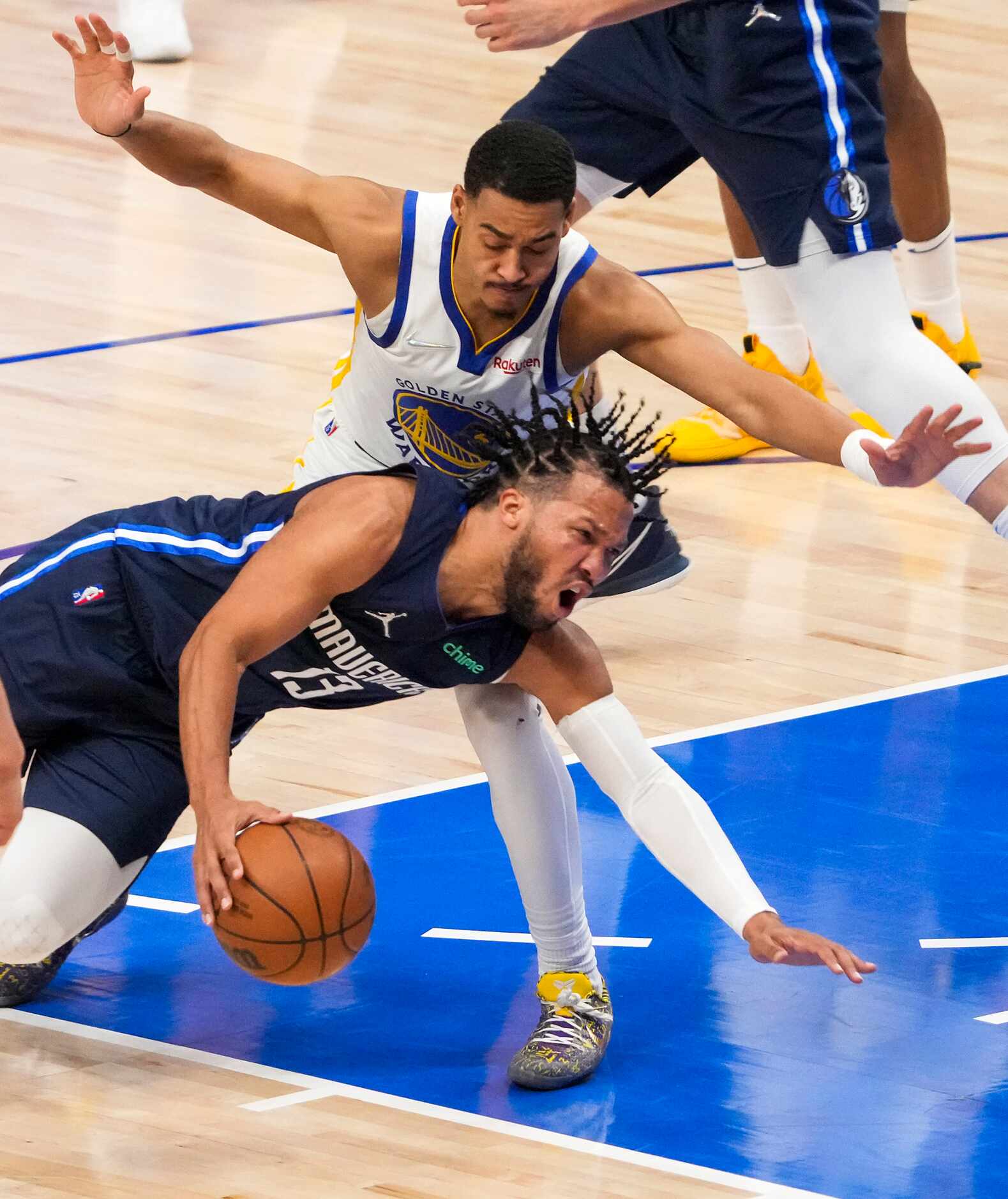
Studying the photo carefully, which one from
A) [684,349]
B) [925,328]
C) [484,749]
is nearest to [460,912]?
[484,749]

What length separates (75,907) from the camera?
12.6 ft

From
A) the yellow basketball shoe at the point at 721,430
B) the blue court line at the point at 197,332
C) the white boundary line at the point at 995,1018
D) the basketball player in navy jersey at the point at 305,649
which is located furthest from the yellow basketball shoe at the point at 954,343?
the white boundary line at the point at 995,1018

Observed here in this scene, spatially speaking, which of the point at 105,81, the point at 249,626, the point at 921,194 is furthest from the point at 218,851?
the point at 921,194

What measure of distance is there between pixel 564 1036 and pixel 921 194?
3.86 meters

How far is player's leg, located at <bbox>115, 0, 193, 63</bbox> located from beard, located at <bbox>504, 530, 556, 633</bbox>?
7.78 meters

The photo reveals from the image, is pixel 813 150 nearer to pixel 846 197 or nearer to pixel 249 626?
pixel 846 197

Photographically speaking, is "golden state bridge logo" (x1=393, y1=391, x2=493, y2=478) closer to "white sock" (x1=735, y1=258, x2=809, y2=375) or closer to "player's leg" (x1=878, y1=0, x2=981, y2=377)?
"white sock" (x1=735, y1=258, x2=809, y2=375)

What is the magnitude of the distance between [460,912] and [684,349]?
3.82 feet

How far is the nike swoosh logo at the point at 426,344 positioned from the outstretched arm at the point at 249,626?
0.77 metres

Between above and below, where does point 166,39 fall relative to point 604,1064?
below

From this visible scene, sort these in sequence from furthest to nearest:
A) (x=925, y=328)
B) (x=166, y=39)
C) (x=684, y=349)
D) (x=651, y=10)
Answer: (x=166, y=39)
(x=925, y=328)
(x=651, y=10)
(x=684, y=349)

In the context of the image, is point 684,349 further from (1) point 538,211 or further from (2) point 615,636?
(2) point 615,636

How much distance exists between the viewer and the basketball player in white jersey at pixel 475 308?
4.06 meters

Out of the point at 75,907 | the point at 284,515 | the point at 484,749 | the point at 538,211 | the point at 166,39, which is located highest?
the point at 538,211
